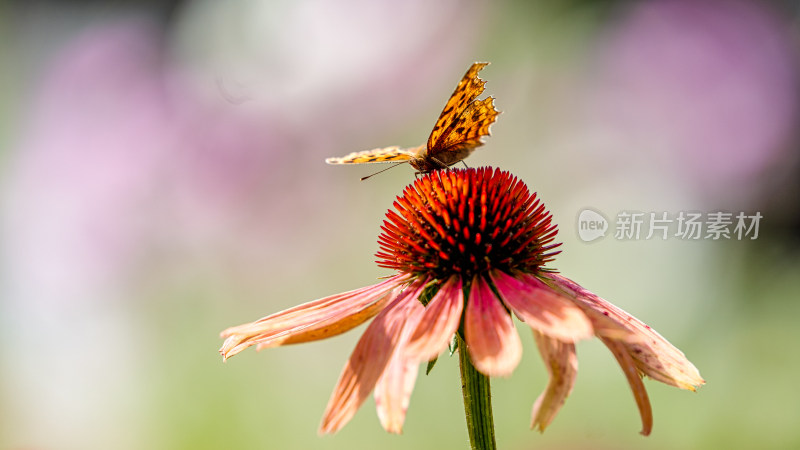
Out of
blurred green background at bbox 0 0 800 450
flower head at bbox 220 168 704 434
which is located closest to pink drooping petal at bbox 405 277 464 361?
flower head at bbox 220 168 704 434

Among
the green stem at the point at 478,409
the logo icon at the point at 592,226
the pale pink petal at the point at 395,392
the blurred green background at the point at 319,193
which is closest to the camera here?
the pale pink petal at the point at 395,392

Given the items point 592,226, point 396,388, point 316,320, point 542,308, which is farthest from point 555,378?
point 592,226

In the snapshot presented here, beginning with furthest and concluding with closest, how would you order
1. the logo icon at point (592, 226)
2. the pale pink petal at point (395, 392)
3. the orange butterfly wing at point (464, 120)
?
1. the logo icon at point (592, 226)
2. the orange butterfly wing at point (464, 120)
3. the pale pink petal at point (395, 392)

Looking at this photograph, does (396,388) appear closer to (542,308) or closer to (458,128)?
(542,308)

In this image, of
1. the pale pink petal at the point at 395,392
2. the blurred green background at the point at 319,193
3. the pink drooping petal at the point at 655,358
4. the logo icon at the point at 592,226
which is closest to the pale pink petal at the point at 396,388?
the pale pink petal at the point at 395,392

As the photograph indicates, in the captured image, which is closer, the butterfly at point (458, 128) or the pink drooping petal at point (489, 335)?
the pink drooping petal at point (489, 335)

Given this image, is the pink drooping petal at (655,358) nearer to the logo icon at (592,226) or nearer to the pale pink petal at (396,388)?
the pale pink petal at (396,388)
